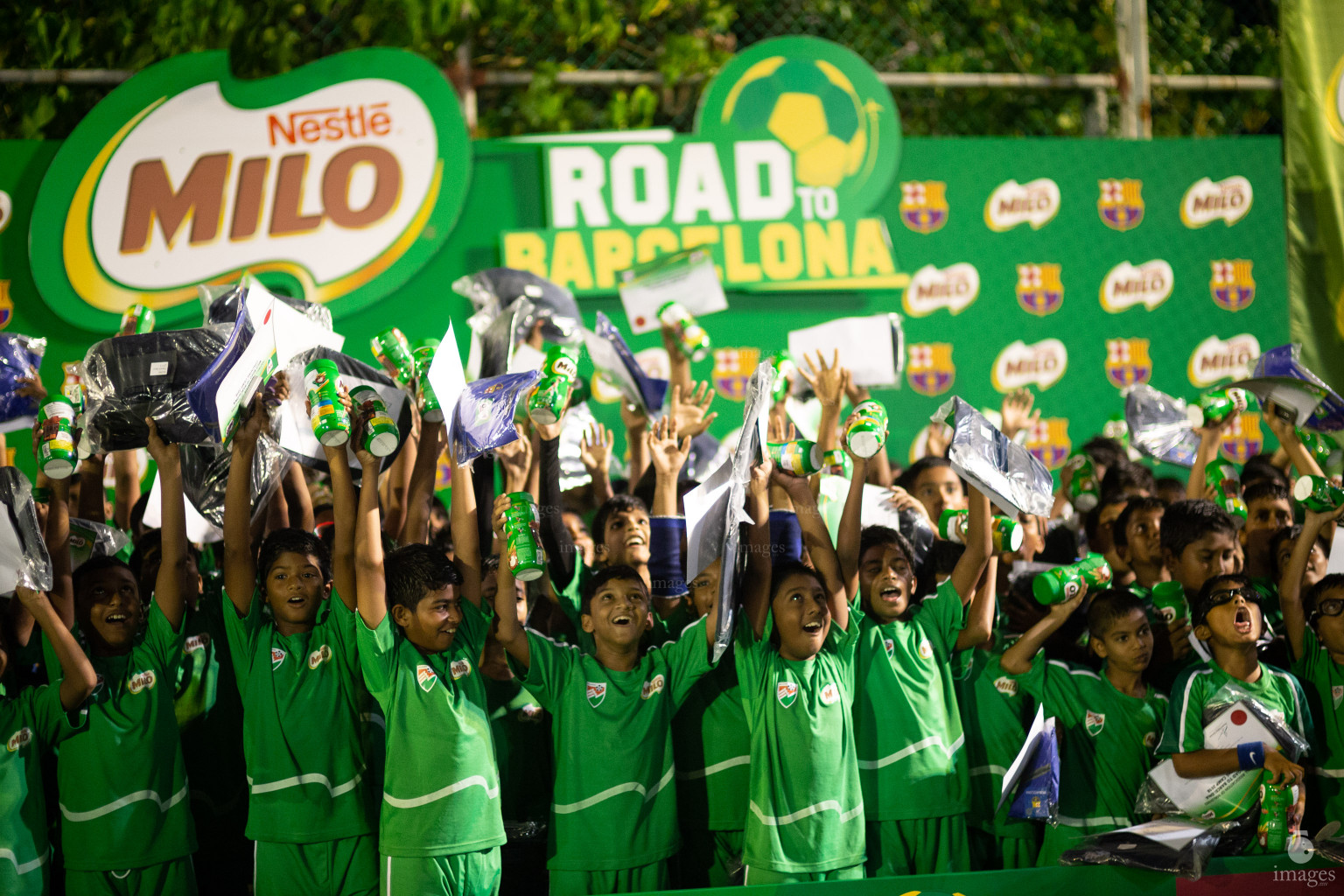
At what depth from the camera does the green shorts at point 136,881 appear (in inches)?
133

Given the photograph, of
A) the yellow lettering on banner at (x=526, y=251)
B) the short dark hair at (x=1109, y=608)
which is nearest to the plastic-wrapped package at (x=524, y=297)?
the yellow lettering on banner at (x=526, y=251)

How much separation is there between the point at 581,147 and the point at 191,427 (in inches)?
143

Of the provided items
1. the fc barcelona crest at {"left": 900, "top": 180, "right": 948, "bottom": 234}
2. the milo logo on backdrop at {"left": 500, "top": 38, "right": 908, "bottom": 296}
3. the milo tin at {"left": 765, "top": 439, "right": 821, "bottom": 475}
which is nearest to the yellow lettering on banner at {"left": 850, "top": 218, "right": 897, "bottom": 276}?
the milo logo on backdrop at {"left": 500, "top": 38, "right": 908, "bottom": 296}

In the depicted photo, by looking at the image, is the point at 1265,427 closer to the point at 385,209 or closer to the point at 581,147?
the point at 581,147

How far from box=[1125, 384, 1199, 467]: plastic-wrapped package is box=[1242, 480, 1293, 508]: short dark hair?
1.25 ft

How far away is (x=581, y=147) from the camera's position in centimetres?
Result: 651

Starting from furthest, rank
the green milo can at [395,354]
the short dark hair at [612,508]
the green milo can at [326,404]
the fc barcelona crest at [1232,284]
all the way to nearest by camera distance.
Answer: the fc barcelona crest at [1232,284]
the short dark hair at [612,508]
the green milo can at [395,354]
the green milo can at [326,404]

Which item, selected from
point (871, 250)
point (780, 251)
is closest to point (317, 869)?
point (780, 251)

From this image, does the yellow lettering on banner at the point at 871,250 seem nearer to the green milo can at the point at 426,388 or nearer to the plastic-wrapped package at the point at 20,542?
the green milo can at the point at 426,388

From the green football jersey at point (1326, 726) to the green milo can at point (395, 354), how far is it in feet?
9.43

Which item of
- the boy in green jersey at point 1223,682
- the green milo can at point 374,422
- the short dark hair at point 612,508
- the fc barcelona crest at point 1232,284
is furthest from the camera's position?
the fc barcelona crest at point 1232,284

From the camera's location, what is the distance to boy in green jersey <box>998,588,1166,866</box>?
360 cm

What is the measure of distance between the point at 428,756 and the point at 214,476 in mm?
1051

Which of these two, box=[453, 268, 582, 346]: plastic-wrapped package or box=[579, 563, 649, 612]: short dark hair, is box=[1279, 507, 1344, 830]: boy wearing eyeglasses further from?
box=[453, 268, 582, 346]: plastic-wrapped package
